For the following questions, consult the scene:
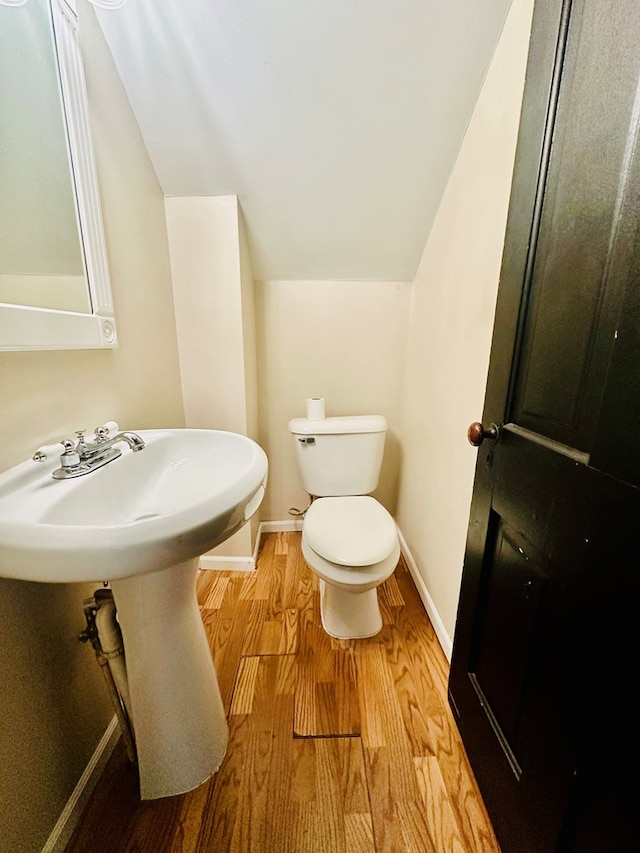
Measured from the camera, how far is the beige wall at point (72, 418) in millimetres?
616

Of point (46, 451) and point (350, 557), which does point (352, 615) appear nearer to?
point (350, 557)

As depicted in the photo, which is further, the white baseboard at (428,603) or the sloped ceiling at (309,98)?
the white baseboard at (428,603)

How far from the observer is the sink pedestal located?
672 millimetres

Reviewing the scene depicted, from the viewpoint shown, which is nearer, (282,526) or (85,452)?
(85,452)

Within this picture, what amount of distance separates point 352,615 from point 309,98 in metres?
1.69

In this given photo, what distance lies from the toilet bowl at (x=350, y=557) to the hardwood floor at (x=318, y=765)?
72 millimetres

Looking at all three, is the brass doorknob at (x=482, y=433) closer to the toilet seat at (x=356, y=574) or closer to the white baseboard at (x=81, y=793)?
the toilet seat at (x=356, y=574)

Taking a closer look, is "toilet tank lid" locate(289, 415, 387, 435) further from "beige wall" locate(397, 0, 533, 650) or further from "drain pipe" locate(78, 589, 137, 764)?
"drain pipe" locate(78, 589, 137, 764)

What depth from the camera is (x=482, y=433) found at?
0.72 metres

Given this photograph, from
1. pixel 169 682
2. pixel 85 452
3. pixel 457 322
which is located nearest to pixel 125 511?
pixel 85 452

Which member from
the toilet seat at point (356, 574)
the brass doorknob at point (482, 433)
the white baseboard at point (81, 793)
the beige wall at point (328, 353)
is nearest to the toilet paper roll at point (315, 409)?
the beige wall at point (328, 353)

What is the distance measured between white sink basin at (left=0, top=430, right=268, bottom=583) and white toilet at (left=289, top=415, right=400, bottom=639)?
512 mm

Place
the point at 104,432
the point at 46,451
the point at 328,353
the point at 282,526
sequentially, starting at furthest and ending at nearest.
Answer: the point at 282,526 < the point at 328,353 < the point at 104,432 < the point at 46,451

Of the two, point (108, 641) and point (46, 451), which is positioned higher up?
point (46, 451)
